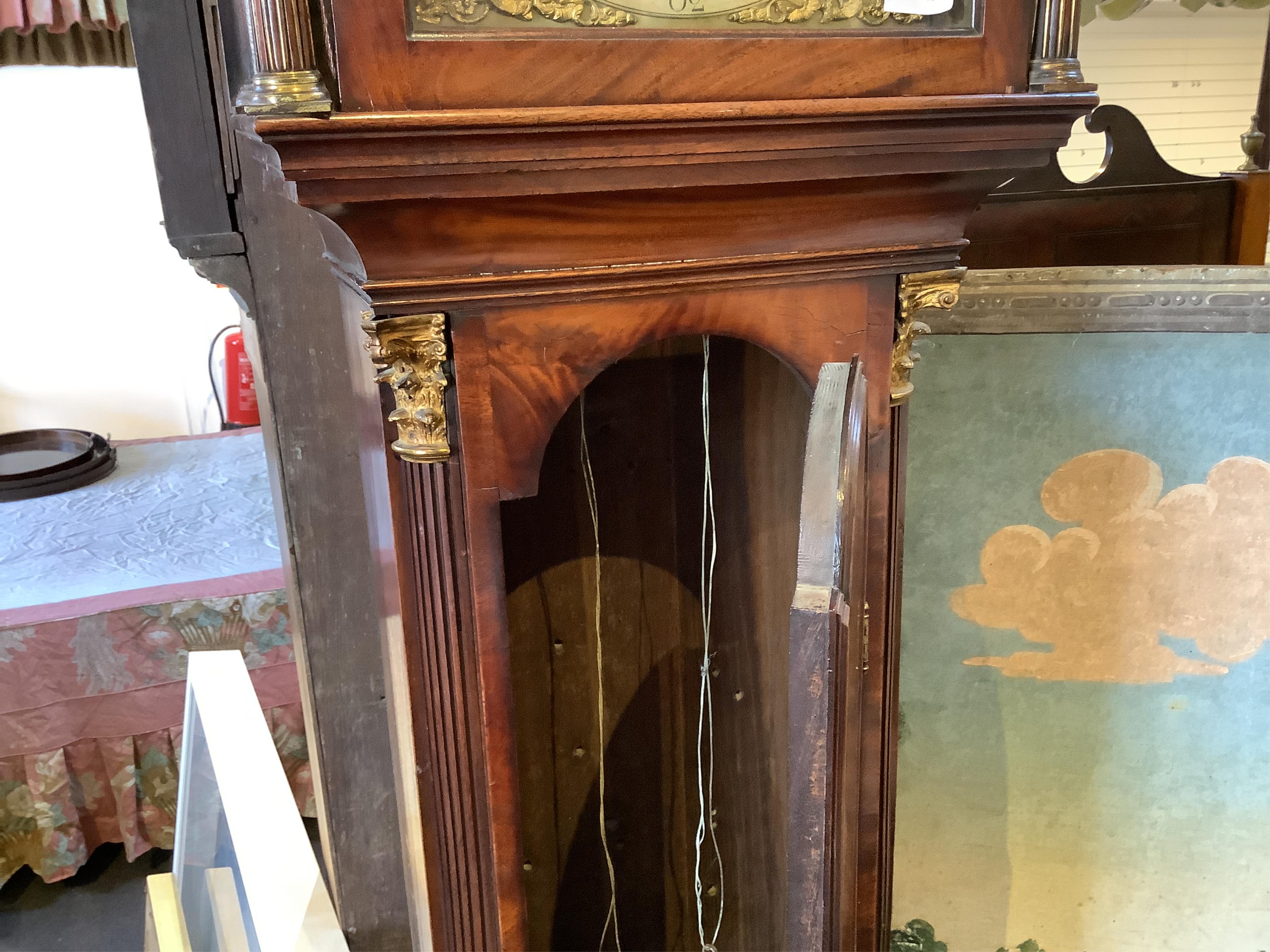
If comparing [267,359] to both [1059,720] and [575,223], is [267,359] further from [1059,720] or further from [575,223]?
[1059,720]

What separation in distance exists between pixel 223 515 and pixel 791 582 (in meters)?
1.68

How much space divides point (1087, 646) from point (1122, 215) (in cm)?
69

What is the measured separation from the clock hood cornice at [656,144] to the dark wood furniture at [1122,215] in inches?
26.6

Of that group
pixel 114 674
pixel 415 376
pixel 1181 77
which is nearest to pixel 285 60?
pixel 415 376

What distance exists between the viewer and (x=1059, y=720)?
1155mm

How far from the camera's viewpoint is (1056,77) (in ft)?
2.06

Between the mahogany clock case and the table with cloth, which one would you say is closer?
the mahogany clock case

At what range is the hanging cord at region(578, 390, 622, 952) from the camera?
1011mm

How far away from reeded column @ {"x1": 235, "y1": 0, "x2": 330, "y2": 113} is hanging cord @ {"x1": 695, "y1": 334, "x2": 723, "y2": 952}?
0.53 metres

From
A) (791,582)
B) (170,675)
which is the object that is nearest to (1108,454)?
(791,582)

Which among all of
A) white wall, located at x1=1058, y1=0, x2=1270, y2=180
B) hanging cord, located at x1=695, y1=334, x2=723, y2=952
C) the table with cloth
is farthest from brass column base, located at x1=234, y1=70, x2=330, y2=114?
white wall, located at x1=1058, y1=0, x2=1270, y2=180

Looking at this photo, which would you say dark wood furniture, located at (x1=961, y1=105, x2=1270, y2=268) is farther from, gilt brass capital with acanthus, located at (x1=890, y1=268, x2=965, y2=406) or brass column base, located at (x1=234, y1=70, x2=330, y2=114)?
brass column base, located at (x1=234, y1=70, x2=330, y2=114)

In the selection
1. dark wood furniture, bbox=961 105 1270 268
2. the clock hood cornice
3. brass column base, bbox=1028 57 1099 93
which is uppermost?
brass column base, bbox=1028 57 1099 93

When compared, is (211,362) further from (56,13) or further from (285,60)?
(285,60)
